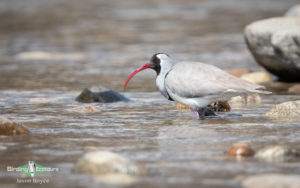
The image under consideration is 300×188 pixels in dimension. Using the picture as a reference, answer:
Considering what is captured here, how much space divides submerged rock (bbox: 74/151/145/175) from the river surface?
136mm

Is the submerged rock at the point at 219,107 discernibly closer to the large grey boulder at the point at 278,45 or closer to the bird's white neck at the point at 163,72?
the bird's white neck at the point at 163,72

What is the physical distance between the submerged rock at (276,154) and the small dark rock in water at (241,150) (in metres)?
0.10

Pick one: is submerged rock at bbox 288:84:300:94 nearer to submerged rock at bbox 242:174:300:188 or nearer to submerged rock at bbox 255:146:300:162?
submerged rock at bbox 255:146:300:162

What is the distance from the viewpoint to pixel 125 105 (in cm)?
1103

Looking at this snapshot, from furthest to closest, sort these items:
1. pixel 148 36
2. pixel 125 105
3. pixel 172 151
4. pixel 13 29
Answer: pixel 13 29 < pixel 148 36 < pixel 125 105 < pixel 172 151

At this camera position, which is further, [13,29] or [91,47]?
[13,29]

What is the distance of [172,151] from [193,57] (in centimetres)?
963

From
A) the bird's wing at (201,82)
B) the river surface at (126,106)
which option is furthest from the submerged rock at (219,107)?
the bird's wing at (201,82)

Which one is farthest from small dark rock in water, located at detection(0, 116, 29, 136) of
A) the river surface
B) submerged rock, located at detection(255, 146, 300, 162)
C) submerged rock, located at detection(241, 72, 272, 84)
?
submerged rock, located at detection(241, 72, 272, 84)

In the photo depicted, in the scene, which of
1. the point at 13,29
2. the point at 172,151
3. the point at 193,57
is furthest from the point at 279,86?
the point at 13,29

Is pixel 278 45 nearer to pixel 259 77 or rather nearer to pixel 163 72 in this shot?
pixel 259 77

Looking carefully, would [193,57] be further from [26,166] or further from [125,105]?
[26,166]

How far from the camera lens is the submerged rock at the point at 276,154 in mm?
6828

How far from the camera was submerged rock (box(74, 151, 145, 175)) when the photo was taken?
21.0 ft
